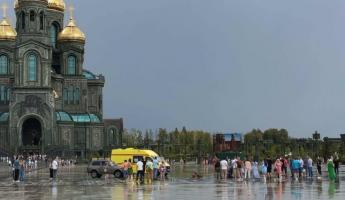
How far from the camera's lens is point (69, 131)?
104 metres

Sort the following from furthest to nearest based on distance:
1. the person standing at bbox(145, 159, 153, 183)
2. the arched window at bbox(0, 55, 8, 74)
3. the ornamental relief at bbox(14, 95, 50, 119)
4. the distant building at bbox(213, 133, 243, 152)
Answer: the arched window at bbox(0, 55, 8, 74) < the distant building at bbox(213, 133, 243, 152) < the ornamental relief at bbox(14, 95, 50, 119) < the person standing at bbox(145, 159, 153, 183)

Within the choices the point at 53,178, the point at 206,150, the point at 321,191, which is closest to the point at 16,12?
the point at 206,150

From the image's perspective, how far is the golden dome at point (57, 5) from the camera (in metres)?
117

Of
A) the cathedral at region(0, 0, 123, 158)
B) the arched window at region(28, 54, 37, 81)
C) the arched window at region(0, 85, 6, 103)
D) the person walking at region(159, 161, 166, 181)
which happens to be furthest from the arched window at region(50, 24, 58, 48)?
the person walking at region(159, 161, 166, 181)

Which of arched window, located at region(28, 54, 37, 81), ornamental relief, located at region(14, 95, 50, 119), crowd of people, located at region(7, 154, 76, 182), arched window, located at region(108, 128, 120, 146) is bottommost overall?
crowd of people, located at region(7, 154, 76, 182)

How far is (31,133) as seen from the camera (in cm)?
10406

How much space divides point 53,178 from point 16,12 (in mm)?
64151

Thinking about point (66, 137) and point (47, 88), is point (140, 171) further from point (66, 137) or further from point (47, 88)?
point (66, 137)

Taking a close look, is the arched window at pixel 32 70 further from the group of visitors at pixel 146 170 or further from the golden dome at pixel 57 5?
the group of visitors at pixel 146 170

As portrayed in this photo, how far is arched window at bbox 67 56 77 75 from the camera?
374 ft

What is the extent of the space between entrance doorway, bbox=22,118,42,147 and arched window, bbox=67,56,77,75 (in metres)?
13.9

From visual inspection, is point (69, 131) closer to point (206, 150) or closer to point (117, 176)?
point (206, 150)

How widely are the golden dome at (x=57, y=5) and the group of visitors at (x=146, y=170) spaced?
73349 mm

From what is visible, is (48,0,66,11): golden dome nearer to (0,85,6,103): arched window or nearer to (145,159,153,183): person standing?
(0,85,6,103): arched window
